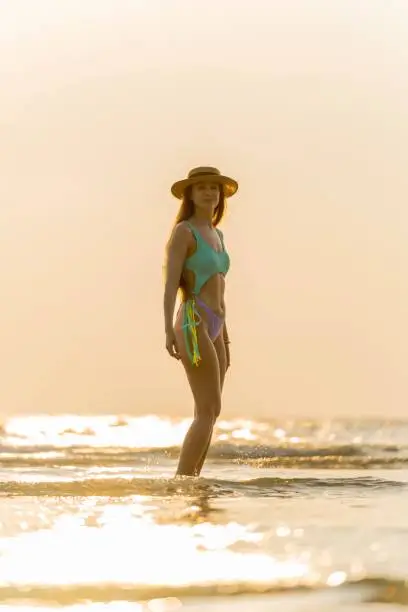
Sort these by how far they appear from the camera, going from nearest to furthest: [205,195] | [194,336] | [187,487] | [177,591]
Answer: [177,591], [187,487], [194,336], [205,195]

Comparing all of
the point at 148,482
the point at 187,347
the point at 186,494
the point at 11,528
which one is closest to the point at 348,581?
the point at 11,528

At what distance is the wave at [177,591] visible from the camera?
2553 millimetres

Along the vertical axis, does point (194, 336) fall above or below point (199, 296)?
below

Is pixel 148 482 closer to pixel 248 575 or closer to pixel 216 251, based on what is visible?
pixel 216 251

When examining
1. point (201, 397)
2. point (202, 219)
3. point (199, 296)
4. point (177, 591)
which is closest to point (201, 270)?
point (199, 296)

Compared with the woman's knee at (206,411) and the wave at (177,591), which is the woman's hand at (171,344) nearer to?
the woman's knee at (206,411)

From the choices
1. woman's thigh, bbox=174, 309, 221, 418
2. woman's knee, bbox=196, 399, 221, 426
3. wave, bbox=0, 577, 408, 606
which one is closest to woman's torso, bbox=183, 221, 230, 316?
woman's thigh, bbox=174, 309, 221, 418

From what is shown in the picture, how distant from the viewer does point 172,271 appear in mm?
6332

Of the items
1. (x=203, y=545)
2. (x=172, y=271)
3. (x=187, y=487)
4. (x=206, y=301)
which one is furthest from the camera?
(x=206, y=301)

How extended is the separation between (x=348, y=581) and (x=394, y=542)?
78 cm

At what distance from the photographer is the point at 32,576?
9.21ft

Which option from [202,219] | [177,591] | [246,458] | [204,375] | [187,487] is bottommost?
[177,591]

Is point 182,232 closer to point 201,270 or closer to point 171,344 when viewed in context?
point 201,270

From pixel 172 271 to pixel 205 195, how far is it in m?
0.65
